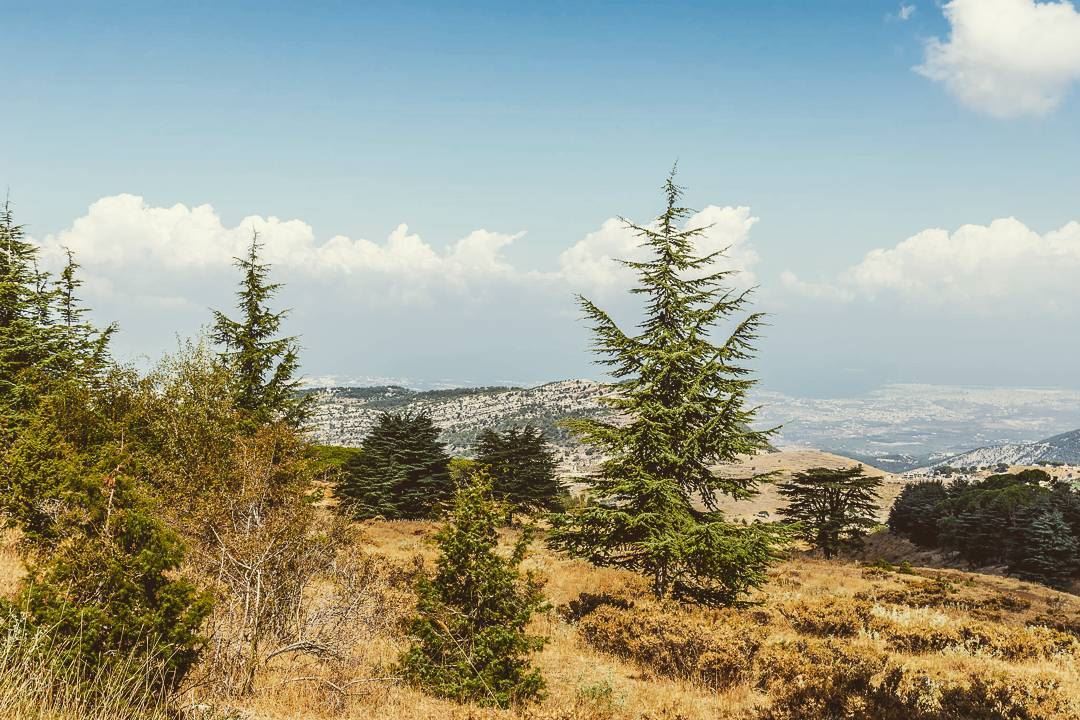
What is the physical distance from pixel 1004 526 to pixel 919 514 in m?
10.6

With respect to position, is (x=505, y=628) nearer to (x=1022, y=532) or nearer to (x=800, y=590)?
(x=800, y=590)

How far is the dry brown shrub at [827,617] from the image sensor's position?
13000mm

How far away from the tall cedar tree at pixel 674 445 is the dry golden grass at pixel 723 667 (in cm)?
120

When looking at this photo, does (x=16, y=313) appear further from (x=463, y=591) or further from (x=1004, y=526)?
(x=1004, y=526)

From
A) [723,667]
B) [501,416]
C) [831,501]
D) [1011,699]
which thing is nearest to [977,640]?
[1011,699]

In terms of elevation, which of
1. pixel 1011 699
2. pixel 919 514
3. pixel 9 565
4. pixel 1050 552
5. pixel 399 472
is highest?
pixel 9 565

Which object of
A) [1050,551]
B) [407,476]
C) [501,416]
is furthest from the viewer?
[501,416]

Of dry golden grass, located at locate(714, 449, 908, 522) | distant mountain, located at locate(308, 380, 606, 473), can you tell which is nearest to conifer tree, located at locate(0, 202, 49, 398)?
dry golden grass, located at locate(714, 449, 908, 522)

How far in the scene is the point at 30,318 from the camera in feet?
77.4

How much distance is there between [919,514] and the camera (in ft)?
161

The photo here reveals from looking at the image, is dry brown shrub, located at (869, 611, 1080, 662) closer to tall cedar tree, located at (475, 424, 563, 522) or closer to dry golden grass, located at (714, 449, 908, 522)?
tall cedar tree, located at (475, 424, 563, 522)

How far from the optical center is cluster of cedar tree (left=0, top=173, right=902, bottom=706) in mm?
5500

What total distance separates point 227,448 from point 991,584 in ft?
107

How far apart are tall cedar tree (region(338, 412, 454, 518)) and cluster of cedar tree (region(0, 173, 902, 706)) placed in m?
10.3
